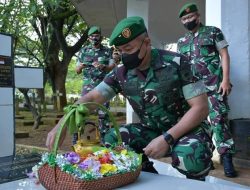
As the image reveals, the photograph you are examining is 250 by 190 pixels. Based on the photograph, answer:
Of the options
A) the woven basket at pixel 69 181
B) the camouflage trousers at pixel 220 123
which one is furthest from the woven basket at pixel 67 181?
the camouflage trousers at pixel 220 123

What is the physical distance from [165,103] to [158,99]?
0.05 metres

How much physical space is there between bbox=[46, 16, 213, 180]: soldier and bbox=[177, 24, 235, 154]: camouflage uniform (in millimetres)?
1443

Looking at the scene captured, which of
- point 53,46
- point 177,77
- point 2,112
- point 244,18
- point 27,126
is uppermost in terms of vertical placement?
point 53,46

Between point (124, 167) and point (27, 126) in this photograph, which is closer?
point (124, 167)

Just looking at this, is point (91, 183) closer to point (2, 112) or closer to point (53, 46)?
point (2, 112)

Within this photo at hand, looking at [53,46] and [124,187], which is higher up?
[53,46]

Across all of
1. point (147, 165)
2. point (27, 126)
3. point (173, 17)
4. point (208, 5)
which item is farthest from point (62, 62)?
point (147, 165)

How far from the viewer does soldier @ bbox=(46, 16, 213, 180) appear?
6.52 ft

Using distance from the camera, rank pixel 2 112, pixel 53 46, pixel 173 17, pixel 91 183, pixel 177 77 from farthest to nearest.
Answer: pixel 53 46 < pixel 173 17 < pixel 2 112 < pixel 177 77 < pixel 91 183

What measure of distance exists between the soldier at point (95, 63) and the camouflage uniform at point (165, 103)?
2.82 metres

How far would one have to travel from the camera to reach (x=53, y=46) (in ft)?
47.5

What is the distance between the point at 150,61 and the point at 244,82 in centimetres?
233

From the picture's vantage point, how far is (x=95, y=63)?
5219 mm

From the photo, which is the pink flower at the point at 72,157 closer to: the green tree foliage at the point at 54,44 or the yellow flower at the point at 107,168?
the yellow flower at the point at 107,168
